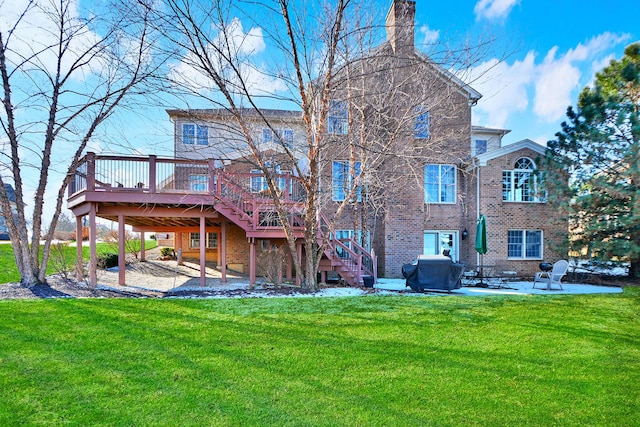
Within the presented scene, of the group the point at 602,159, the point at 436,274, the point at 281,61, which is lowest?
the point at 436,274

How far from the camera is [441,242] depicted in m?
14.7

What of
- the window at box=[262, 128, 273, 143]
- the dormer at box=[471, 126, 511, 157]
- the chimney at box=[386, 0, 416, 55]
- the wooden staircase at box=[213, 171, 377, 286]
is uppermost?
the chimney at box=[386, 0, 416, 55]

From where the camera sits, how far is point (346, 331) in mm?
5633

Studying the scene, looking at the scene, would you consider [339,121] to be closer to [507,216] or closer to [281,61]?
[281,61]

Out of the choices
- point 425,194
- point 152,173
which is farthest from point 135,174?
point 425,194

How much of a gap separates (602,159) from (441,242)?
6.17m

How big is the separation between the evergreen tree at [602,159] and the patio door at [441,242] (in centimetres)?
395

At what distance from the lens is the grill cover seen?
388 inches

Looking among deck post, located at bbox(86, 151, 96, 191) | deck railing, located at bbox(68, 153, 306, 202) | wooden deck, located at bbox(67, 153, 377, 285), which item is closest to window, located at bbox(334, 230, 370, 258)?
wooden deck, located at bbox(67, 153, 377, 285)

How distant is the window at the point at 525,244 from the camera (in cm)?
1455

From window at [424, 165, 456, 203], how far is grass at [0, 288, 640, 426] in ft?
26.3

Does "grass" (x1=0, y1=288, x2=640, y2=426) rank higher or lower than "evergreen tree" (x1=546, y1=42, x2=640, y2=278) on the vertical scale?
lower

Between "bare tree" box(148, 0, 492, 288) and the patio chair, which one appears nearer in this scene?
"bare tree" box(148, 0, 492, 288)

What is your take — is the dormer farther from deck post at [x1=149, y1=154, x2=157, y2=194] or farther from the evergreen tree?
deck post at [x1=149, y1=154, x2=157, y2=194]
